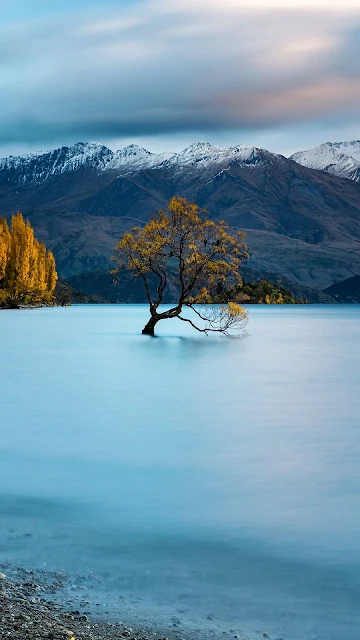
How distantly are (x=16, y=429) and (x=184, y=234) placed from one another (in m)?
37.8

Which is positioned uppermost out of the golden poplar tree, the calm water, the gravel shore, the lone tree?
the golden poplar tree

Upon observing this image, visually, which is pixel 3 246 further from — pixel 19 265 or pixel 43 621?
pixel 43 621

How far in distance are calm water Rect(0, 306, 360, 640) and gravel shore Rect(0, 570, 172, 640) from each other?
1.91 feet

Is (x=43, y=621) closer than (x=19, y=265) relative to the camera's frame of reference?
Yes

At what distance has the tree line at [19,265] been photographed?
14362 cm

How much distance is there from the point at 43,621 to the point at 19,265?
137880mm

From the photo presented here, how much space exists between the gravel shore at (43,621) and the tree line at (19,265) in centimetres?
13126

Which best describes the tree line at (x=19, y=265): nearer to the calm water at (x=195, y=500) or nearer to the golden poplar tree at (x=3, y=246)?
the golden poplar tree at (x=3, y=246)

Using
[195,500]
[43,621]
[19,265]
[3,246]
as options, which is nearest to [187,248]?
[195,500]

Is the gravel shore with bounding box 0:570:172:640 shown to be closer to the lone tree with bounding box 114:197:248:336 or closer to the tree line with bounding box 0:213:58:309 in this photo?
the lone tree with bounding box 114:197:248:336

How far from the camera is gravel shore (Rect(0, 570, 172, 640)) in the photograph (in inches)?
355

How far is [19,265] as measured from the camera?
144 meters

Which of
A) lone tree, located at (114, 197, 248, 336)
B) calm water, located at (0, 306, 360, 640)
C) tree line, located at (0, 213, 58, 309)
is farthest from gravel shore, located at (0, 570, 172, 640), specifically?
tree line, located at (0, 213, 58, 309)

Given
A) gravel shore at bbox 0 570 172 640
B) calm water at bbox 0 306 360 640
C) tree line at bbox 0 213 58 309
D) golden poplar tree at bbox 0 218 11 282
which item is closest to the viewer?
gravel shore at bbox 0 570 172 640
